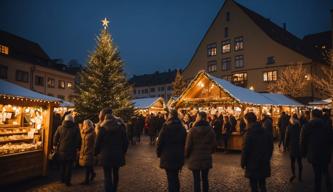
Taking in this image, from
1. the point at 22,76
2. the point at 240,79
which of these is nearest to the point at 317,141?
the point at 22,76

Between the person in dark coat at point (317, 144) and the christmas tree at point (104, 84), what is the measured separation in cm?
1201

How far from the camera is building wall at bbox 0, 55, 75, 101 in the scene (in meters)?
32.6

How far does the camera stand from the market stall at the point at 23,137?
8242 mm

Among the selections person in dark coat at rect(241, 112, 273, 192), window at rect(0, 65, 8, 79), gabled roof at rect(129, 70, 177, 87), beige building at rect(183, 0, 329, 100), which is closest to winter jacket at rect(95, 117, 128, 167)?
person in dark coat at rect(241, 112, 273, 192)

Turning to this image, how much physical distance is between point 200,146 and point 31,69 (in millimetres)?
34119

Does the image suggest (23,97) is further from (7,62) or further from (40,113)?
(7,62)

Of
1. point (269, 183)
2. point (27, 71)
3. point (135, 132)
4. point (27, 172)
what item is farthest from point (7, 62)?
point (269, 183)

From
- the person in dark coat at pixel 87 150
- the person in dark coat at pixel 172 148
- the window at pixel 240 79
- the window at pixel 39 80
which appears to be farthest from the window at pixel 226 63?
the person in dark coat at pixel 172 148

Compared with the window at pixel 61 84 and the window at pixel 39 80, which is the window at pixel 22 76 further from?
the window at pixel 61 84

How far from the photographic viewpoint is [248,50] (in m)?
39.7

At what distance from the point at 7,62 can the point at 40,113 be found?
83.1 ft

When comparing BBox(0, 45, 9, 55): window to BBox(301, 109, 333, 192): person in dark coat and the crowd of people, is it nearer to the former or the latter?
the crowd of people

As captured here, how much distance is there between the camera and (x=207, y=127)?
6.33 metres

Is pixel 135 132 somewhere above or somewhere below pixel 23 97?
below
